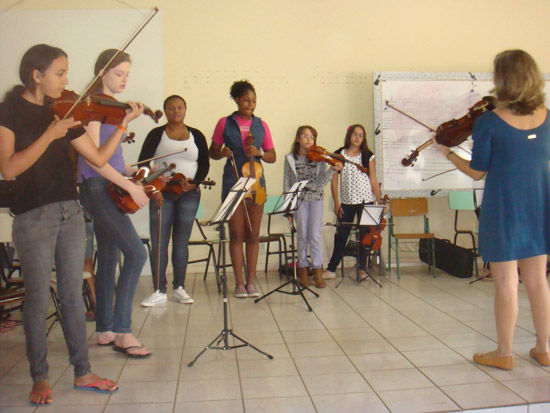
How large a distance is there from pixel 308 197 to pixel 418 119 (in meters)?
1.70

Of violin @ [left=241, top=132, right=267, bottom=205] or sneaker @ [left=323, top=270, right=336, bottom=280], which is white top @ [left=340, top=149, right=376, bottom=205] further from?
violin @ [left=241, top=132, right=267, bottom=205]

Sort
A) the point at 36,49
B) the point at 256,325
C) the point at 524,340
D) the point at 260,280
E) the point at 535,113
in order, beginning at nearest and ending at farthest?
the point at 36,49 → the point at 535,113 → the point at 524,340 → the point at 256,325 → the point at 260,280

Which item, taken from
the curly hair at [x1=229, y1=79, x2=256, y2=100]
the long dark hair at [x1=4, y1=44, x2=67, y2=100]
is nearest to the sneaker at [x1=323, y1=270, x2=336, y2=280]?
the curly hair at [x1=229, y1=79, x2=256, y2=100]

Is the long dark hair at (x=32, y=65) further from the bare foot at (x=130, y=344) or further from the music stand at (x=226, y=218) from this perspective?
the bare foot at (x=130, y=344)

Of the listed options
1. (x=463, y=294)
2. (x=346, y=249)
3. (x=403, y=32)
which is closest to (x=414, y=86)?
(x=403, y=32)

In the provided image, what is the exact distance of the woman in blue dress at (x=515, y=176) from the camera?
248 centimetres

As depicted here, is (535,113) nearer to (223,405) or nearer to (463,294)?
(223,405)

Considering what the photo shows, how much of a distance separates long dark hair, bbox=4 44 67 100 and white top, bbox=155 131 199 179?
2036mm

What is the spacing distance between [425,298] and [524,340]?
1.23 m

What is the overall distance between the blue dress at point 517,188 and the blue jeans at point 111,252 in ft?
5.67

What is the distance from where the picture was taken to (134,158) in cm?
552

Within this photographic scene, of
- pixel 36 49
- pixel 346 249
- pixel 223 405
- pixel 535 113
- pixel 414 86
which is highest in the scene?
pixel 414 86

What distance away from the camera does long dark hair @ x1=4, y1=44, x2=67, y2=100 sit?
6.89ft

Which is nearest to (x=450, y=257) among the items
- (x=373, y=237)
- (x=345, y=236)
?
(x=373, y=237)
